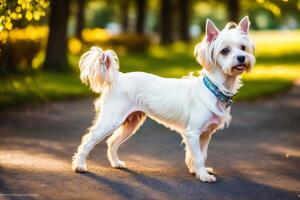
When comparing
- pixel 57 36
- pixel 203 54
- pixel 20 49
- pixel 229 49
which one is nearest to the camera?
pixel 229 49

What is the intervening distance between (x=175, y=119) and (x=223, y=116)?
1.99 ft

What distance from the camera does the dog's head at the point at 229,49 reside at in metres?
7.95

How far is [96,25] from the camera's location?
3420 inches

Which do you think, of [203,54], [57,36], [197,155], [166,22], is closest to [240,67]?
[203,54]

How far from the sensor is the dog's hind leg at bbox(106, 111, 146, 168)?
357 inches

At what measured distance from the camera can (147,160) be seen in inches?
403

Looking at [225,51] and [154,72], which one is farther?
[154,72]

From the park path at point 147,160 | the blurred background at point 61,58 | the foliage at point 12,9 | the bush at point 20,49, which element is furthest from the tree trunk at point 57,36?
the foliage at point 12,9

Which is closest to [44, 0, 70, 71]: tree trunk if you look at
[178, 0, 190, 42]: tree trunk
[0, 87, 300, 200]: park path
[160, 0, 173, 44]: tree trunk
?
[0, 87, 300, 200]: park path

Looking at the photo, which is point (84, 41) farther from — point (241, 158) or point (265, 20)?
point (265, 20)

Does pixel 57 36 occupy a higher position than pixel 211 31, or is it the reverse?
pixel 211 31

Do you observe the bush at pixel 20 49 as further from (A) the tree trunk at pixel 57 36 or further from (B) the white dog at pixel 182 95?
(B) the white dog at pixel 182 95

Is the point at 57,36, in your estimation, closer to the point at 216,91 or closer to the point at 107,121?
the point at 107,121

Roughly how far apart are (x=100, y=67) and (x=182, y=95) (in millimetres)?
1092
